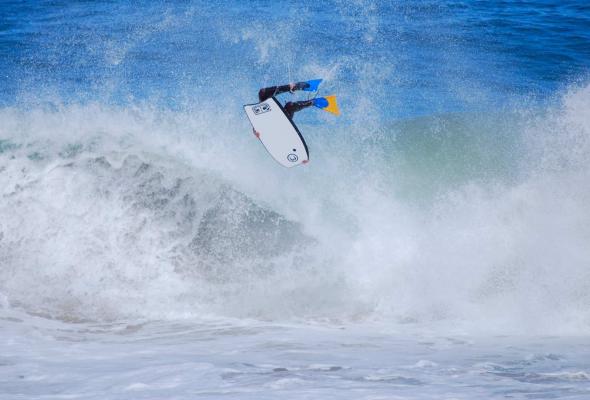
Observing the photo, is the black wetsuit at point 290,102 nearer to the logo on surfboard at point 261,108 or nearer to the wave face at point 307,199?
the logo on surfboard at point 261,108

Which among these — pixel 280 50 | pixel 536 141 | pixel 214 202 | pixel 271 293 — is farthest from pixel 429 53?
pixel 271 293

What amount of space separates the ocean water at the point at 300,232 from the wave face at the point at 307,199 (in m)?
0.04

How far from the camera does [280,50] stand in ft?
58.5

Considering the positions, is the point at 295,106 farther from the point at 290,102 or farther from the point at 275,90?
the point at 275,90

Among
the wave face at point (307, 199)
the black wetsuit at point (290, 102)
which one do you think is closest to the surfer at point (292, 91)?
the black wetsuit at point (290, 102)

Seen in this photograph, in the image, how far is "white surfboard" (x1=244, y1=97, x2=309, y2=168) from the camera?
9344 millimetres

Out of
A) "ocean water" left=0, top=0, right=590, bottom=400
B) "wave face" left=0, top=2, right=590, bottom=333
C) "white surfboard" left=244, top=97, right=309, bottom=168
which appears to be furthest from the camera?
"white surfboard" left=244, top=97, right=309, bottom=168

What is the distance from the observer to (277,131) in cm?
950

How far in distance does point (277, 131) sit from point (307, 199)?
5.46ft

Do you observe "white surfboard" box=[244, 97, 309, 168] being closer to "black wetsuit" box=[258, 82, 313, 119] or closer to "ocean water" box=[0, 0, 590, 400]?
"black wetsuit" box=[258, 82, 313, 119]

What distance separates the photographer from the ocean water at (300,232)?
19.8 feet

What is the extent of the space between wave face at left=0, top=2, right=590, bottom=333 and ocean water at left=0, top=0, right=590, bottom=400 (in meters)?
0.04

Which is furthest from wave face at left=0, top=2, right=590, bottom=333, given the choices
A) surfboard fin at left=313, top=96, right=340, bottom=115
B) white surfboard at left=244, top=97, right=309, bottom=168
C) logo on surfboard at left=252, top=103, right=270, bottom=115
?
surfboard fin at left=313, top=96, right=340, bottom=115

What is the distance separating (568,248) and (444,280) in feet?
6.08
